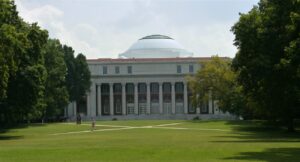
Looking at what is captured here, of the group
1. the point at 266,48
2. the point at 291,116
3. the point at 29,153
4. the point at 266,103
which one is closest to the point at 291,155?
the point at 29,153

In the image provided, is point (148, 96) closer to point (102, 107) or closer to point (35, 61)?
point (102, 107)

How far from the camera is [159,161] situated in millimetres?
23578

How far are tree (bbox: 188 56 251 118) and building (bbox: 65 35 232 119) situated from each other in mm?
41758

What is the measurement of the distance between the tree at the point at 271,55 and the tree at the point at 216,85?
37.9 meters

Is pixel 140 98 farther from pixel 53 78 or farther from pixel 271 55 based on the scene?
pixel 271 55

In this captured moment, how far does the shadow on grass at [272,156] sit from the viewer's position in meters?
24.7

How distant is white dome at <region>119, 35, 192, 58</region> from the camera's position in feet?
536

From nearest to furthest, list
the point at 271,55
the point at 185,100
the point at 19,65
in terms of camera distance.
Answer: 1. the point at 271,55
2. the point at 19,65
3. the point at 185,100

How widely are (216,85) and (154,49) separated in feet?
210

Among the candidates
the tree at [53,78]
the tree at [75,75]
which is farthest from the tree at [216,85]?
the tree at [75,75]

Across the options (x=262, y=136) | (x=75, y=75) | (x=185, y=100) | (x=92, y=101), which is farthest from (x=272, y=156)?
(x=92, y=101)

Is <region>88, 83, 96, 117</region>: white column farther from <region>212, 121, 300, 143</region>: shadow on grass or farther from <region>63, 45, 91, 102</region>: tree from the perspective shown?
<region>212, 121, 300, 143</region>: shadow on grass

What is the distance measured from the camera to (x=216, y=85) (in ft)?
331

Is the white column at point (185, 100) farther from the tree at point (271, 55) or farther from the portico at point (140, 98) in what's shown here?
the tree at point (271, 55)
